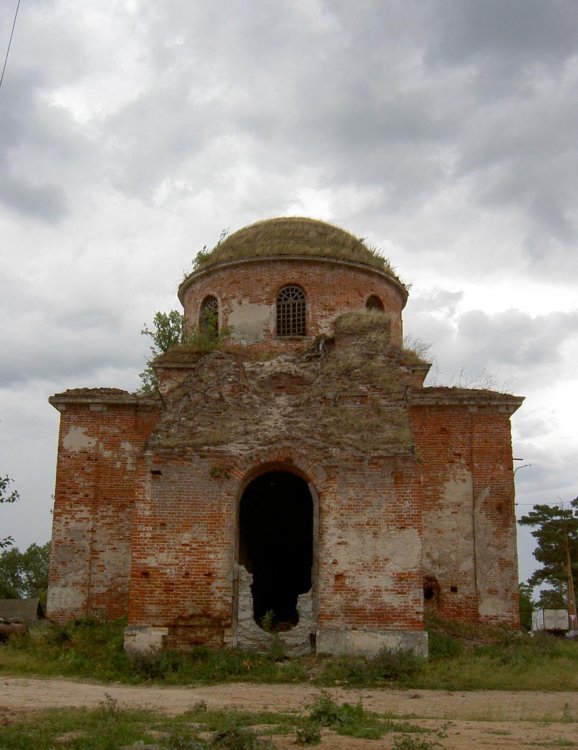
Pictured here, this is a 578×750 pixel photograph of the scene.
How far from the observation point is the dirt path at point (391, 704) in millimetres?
7312

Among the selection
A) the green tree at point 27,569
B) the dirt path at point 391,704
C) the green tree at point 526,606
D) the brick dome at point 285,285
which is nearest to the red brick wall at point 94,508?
the brick dome at point 285,285

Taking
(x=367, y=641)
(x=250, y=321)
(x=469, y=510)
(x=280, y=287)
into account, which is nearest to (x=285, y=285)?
(x=280, y=287)

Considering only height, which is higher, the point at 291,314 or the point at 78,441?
the point at 291,314

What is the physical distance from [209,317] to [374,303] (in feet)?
12.9

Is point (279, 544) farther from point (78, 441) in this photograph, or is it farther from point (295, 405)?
point (295, 405)

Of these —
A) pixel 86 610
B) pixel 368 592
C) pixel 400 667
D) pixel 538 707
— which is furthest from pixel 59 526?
pixel 538 707

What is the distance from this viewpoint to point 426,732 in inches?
297

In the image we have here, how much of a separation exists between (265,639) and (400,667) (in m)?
2.25

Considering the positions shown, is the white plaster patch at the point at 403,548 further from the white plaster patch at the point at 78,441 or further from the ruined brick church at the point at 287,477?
the white plaster patch at the point at 78,441

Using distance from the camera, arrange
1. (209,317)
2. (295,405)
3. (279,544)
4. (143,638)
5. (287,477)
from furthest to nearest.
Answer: (209,317), (279,544), (287,477), (295,405), (143,638)

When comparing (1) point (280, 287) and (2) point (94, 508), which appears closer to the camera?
(2) point (94, 508)

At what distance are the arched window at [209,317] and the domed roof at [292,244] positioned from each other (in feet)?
2.77

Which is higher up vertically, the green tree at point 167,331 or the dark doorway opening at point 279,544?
the green tree at point 167,331

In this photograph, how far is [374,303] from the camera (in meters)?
19.4
